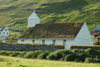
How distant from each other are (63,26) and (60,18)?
3768 inches

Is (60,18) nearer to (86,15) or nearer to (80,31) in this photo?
(86,15)

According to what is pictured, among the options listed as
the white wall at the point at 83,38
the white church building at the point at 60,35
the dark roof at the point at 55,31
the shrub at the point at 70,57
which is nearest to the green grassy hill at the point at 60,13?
the dark roof at the point at 55,31

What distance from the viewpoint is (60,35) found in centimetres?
5762

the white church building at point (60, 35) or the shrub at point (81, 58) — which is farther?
the white church building at point (60, 35)

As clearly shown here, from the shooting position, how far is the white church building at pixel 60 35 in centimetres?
5584

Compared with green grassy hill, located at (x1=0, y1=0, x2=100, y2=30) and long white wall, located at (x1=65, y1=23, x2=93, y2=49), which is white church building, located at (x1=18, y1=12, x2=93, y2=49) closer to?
long white wall, located at (x1=65, y1=23, x2=93, y2=49)

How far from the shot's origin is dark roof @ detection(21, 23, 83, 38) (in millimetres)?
56812

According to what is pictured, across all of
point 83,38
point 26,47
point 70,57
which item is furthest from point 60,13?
point 70,57

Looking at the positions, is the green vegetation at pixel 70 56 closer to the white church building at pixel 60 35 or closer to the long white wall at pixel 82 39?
the white church building at pixel 60 35

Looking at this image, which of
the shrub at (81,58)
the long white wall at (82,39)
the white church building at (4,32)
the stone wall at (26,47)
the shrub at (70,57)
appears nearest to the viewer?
the shrub at (81,58)

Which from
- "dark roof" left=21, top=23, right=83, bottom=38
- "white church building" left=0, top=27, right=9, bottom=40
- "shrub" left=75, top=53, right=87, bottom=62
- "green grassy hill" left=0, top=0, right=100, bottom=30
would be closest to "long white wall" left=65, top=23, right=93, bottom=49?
"dark roof" left=21, top=23, right=83, bottom=38

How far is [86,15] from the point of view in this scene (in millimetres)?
151625

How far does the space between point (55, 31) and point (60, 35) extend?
2743mm

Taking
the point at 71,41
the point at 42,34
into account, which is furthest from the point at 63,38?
the point at 42,34
